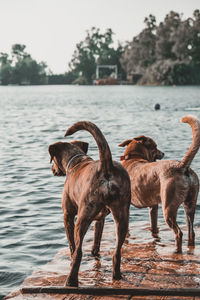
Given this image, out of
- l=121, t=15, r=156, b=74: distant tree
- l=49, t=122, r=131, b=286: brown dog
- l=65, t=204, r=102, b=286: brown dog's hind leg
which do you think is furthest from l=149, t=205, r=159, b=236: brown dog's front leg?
l=121, t=15, r=156, b=74: distant tree

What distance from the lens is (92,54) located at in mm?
187500

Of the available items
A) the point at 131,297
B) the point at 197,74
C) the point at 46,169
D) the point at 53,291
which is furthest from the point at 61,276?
the point at 197,74

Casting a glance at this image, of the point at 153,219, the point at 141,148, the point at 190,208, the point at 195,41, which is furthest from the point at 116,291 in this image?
the point at 195,41

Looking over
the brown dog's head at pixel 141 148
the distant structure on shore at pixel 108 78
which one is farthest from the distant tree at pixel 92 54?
the brown dog's head at pixel 141 148

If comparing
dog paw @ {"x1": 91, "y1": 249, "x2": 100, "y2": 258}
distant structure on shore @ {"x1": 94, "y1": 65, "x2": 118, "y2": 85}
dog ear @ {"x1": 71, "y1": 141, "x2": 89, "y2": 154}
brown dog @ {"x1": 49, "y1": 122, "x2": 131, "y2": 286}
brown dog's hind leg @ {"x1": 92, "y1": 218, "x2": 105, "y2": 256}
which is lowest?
dog paw @ {"x1": 91, "y1": 249, "x2": 100, "y2": 258}

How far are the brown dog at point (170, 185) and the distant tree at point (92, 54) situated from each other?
568ft

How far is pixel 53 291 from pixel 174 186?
1991 mm

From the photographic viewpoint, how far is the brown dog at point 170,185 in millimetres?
5828

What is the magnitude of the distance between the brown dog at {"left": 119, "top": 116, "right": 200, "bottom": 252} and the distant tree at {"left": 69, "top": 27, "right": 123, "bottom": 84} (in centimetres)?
17303

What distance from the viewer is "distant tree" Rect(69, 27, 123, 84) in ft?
592

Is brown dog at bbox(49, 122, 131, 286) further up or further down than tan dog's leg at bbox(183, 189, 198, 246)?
further up

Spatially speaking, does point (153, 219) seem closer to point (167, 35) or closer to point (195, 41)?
point (195, 41)

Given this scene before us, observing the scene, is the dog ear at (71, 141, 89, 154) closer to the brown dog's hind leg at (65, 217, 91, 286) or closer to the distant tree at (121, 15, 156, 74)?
the brown dog's hind leg at (65, 217, 91, 286)

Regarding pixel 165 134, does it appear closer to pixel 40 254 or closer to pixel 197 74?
pixel 40 254
